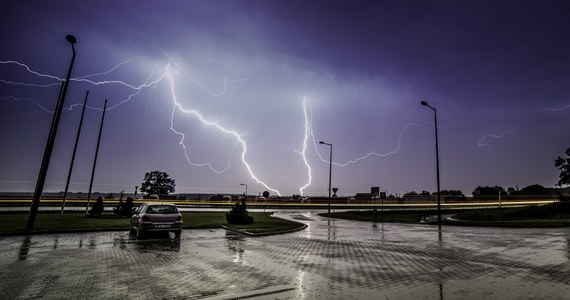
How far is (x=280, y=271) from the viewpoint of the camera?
6719 millimetres

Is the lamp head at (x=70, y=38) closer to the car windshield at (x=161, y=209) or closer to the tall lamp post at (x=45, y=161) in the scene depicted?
the tall lamp post at (x=45, y=161)

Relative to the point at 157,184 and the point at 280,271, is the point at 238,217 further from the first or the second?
the point at 157,184

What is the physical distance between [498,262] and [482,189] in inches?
5735

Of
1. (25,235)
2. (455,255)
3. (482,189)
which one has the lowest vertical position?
(25,235)

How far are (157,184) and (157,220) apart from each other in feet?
298

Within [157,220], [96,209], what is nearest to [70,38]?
[157,220]

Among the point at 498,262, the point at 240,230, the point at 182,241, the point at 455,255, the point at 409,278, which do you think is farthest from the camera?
the point at 240,230

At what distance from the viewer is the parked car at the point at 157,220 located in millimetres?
12180

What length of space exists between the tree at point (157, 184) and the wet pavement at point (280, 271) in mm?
90464

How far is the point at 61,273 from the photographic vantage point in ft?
20.7

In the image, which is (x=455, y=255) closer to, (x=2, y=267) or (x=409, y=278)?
(x=409, y=278)

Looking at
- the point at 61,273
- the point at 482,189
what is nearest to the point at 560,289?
the point at 61,273

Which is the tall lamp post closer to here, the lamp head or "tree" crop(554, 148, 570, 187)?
the lamp head

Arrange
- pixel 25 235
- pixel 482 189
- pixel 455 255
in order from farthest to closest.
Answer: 1. pixel 482 189
2. pixel 25 235
3. pixel 455 255
